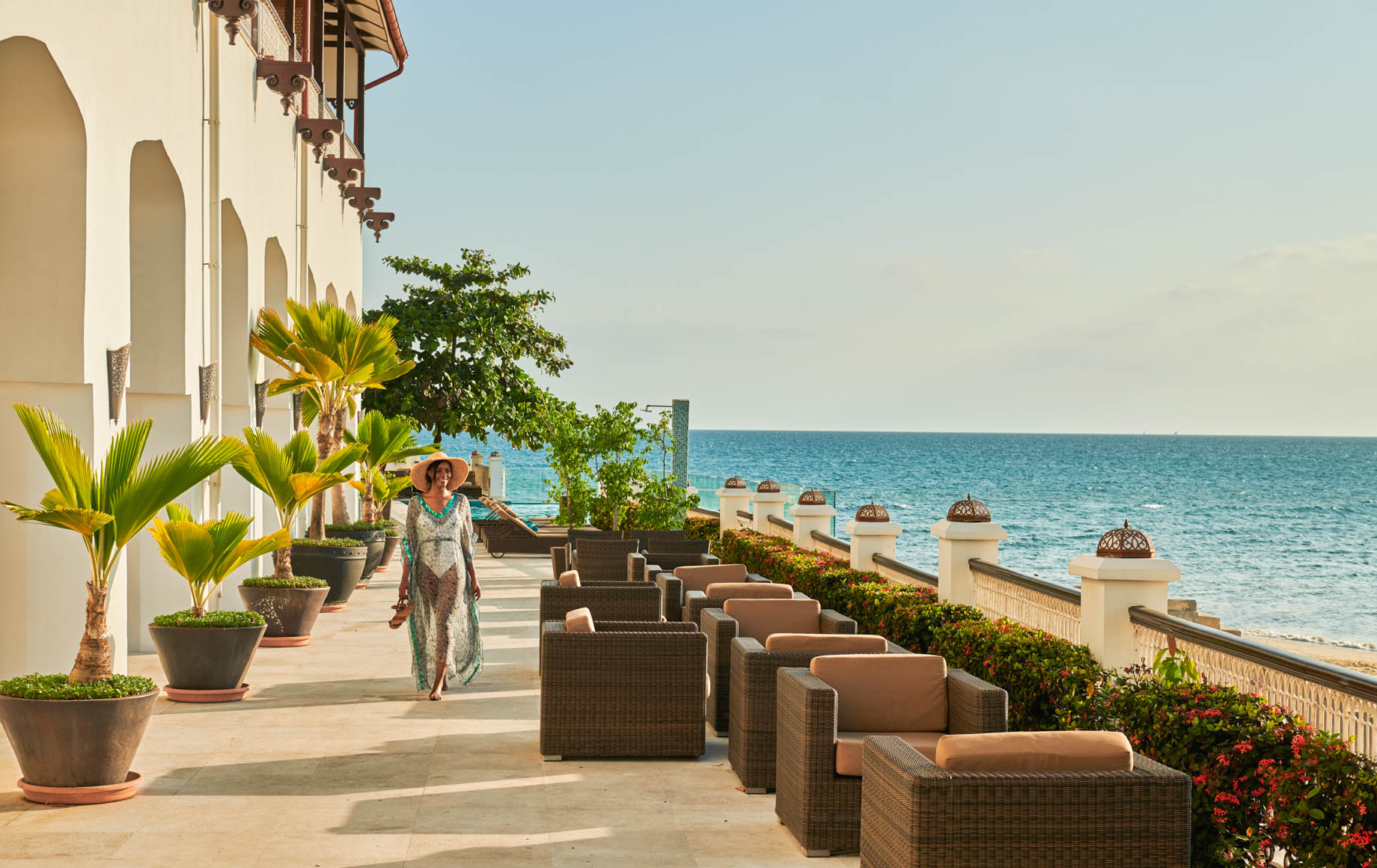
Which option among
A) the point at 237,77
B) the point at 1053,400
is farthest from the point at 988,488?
the point at 237,77

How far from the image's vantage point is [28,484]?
26.6 feet

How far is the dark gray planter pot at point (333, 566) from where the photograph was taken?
13.7 meters

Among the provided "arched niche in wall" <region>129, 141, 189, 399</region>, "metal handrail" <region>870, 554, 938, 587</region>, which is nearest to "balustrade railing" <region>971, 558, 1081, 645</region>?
"metal handrail" <region>870, 554, 938, 587</region>

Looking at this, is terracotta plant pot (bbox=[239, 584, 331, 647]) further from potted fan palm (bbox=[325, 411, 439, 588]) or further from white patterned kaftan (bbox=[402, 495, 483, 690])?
potted fan palm (bbox=[325, 411, 439, 588])

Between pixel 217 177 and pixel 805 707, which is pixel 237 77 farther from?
pixel 805 707

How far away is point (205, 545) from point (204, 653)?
1.22 m

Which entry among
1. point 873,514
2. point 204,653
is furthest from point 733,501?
point 204,653

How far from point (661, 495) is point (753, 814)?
12766 millimetres

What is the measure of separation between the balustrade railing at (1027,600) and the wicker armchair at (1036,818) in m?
3.36

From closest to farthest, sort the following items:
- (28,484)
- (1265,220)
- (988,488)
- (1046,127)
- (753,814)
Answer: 1. (753,814)
2. (28,484)
3. (1046,127)
4. (1265,220)
5. (988,488)

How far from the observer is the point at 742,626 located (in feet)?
28.5

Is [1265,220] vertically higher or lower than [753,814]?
higher

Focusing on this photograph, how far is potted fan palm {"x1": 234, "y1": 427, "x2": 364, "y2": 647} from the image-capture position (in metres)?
10.8

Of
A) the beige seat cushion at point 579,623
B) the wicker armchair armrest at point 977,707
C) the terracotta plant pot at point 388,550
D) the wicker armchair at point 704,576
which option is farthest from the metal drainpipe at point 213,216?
the wicker armchair armrest at point 977,707
